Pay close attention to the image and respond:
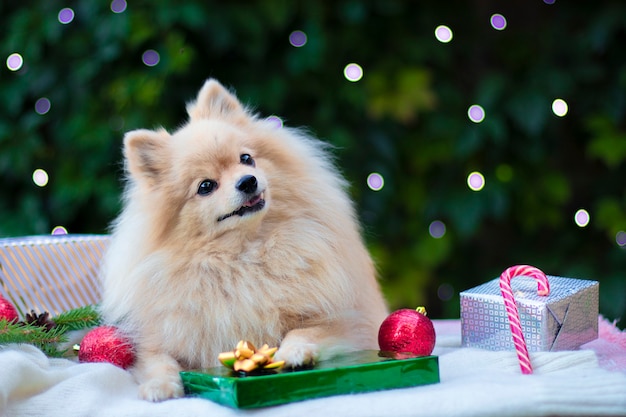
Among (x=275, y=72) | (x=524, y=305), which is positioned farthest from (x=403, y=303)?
(x=524, y=305)

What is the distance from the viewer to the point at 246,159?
1.40 metres

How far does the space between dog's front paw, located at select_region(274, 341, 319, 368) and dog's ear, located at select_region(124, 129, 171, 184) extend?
0.46 m

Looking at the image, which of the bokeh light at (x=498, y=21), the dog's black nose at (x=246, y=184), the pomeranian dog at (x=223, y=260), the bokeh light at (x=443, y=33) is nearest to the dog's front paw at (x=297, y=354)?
the pomeranian dog at (x=223, y=260)

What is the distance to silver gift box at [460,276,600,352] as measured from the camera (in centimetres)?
136

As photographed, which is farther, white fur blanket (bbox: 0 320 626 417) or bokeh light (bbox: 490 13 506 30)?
bokeh light (bbox: 490 13 506 30)

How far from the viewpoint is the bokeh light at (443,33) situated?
9.10ft

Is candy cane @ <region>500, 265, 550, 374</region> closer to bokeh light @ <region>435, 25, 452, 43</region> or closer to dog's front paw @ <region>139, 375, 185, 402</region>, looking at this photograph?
dog's front paw @ <region>139, 375, 185, 402</region>

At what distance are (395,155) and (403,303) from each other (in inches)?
23.4

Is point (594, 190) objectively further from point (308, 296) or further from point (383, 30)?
point (308, 296)

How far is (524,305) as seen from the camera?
4.47 ft

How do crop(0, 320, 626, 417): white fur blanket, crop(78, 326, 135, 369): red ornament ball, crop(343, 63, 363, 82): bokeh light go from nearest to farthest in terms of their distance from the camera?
crop(0, 320, 626, 417): white fur blanket, crop(78, 326, 135, 369): red ornament ball, crop(343, 63, 363, 82): bokeh light

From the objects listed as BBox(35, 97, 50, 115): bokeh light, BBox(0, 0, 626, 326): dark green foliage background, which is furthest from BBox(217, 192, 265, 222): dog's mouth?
BBox(35, 97, 50, 115): bokeh light

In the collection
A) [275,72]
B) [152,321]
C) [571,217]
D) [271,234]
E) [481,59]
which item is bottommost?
[152,321]

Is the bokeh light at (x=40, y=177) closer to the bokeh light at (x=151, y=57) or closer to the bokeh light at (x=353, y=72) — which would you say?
the bokeh light at (x=151, y=57)
